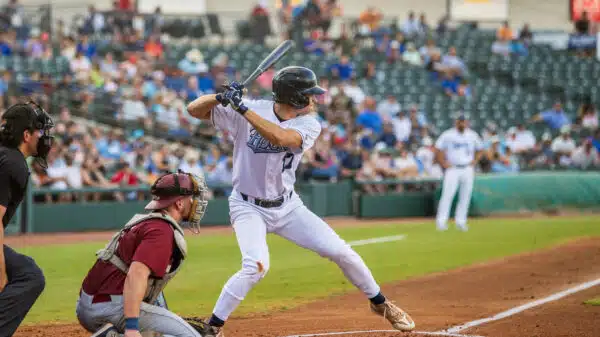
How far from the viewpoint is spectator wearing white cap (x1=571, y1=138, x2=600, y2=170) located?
2306 centimetres

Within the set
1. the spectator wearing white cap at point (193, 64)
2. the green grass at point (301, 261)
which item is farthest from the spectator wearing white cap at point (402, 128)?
the spectator wearing white cap at point (193, 64)

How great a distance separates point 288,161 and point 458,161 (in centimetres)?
1021

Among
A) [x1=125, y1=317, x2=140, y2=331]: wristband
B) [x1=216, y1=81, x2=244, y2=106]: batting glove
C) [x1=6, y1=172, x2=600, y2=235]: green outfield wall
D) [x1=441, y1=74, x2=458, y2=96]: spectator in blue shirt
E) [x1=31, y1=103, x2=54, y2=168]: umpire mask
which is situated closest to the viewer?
[x1=125, y1=317, x2=140, y2=331]: wristband

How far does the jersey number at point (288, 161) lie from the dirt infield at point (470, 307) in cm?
132

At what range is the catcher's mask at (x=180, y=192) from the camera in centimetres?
555

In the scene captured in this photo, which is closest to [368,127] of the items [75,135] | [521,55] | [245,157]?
[75,135]

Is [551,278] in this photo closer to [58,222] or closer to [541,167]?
[58,222]

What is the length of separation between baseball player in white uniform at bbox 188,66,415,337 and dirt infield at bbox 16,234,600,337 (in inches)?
33.5

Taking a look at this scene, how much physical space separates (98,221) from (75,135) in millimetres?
1630

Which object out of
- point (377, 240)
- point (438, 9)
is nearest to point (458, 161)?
point (377, 240)

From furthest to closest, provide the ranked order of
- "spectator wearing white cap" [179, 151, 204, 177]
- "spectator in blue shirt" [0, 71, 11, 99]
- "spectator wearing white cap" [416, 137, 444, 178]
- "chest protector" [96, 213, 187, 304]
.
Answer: "spectator wearing white cap" [416, 137, 444, 178] < "spectator in blue shirt" [0, 71, 11, 99] < "spectator wearing white cap" [179, 151, 204, 177] < "chest protector" [96, 213, 187, 304]

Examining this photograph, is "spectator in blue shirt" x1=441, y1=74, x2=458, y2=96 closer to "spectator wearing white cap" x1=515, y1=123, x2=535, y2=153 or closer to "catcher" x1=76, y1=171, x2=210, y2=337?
"spectator wearing white cap" x1=515, y1=123, x2=535, y2=153

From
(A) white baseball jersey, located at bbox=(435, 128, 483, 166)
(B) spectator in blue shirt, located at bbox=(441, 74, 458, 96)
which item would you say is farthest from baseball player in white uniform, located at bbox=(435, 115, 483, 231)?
(B) spectator in blue shirt, located at bbox=(441, 74, 458, 96)

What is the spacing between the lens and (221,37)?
84.9 ft
